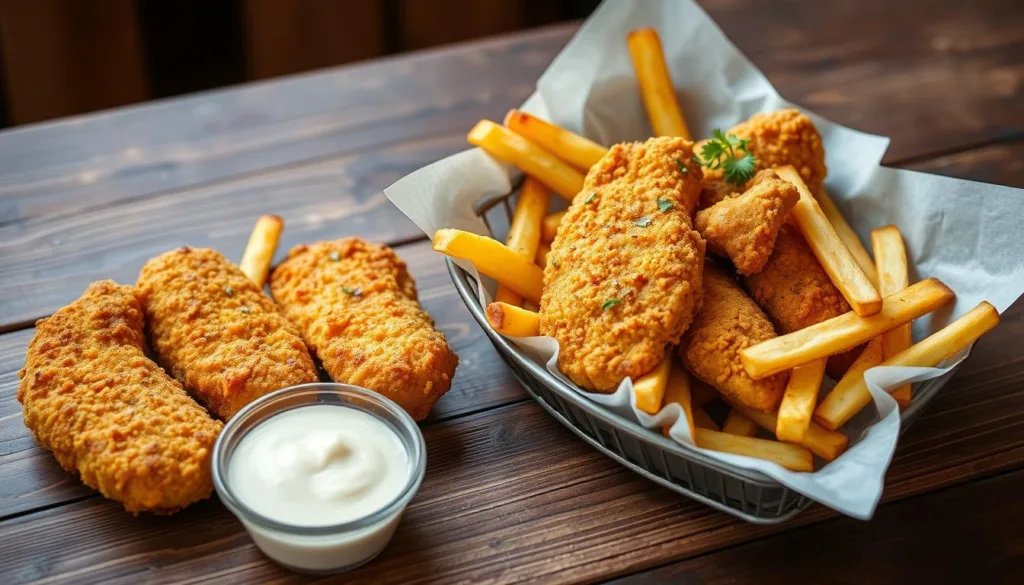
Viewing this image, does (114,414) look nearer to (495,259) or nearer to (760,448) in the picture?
(495,259)

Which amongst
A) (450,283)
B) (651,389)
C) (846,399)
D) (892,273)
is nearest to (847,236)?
(892,273)

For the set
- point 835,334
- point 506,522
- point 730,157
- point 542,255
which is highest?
point 730,157

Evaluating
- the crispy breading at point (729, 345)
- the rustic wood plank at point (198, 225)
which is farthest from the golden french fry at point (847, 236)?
the rustic wood plank at point (198, 225)

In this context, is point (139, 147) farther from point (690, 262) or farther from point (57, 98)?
point (690, 262)

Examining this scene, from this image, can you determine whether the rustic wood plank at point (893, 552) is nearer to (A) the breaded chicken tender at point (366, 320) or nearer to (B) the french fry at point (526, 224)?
(A) the breaded chicken tender at point (366, 320)

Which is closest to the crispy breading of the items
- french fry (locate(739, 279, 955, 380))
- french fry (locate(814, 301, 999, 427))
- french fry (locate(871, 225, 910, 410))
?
french fry (locate(739, 279, 955, 380))

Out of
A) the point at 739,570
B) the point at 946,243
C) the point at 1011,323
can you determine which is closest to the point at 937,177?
the point at 946,243

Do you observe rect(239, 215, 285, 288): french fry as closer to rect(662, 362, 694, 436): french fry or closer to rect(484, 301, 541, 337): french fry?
rect(484, 301, 541, 337): french fry
